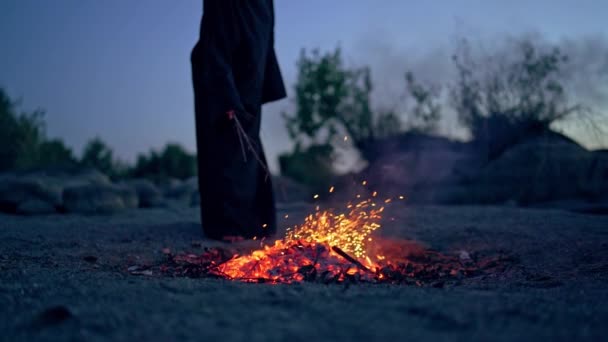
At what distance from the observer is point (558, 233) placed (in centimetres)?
514

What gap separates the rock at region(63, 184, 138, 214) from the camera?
767 centimetres

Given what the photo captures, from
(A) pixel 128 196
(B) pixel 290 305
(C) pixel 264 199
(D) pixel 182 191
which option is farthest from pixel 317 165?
(B) pixel 290 305

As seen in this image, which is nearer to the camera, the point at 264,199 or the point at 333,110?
the point at 264,199

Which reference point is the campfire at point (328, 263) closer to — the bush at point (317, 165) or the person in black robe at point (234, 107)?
the person in black robe at point (234, 107)

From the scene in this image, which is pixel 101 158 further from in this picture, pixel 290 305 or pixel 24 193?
pixel 290 305

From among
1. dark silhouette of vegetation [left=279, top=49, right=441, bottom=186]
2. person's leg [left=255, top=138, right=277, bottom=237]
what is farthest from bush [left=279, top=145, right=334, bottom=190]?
person's leg [left=255, top=138, right=277, bottom=237]

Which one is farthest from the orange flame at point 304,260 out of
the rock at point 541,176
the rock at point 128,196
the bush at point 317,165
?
the bush at point 317,165

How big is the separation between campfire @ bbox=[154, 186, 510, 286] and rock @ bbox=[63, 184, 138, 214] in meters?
3.82

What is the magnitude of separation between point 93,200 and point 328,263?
5247mm

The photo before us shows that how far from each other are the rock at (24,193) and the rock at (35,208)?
0.07 metres

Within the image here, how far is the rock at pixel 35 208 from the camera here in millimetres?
7578

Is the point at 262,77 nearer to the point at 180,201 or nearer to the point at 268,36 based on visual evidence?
the point at 268,36

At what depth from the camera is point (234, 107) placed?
4.47 metres

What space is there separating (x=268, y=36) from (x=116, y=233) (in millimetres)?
2367
